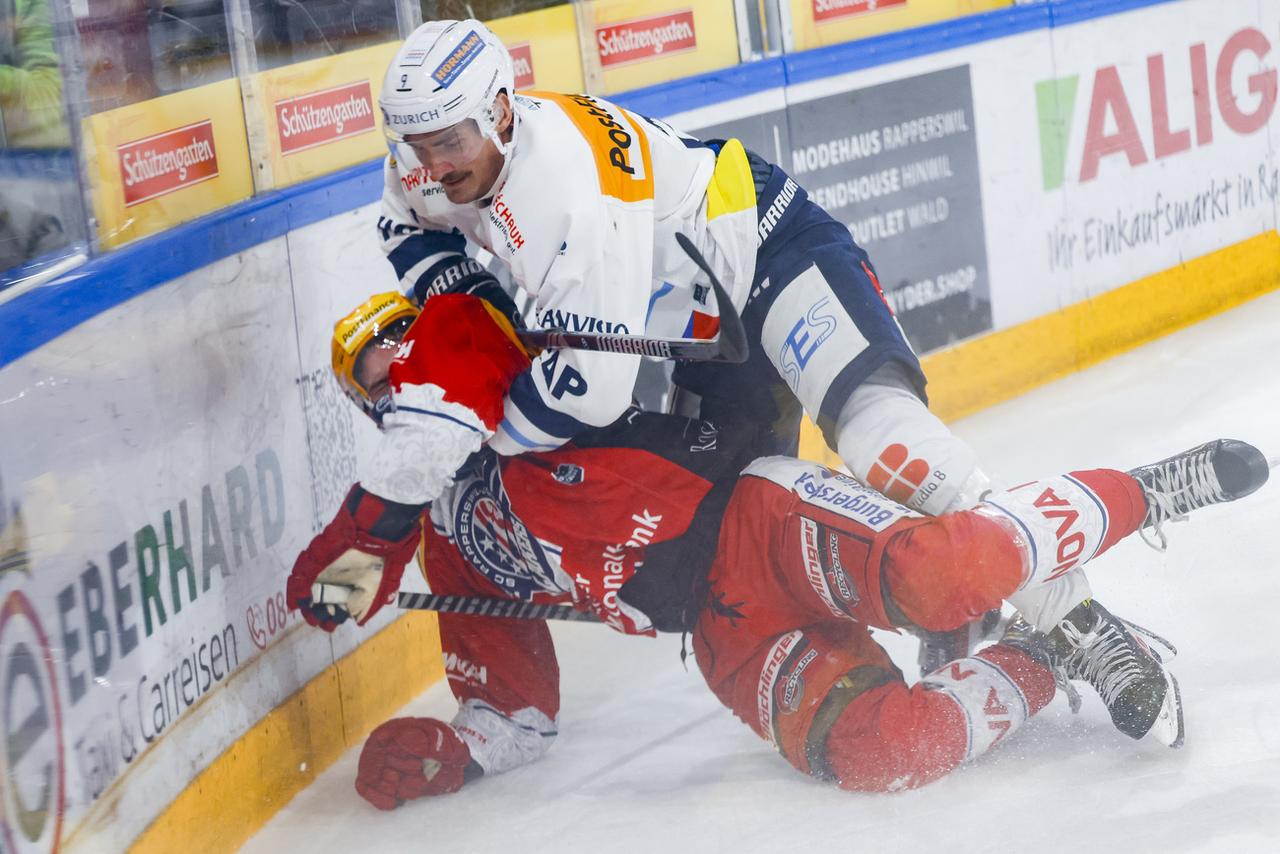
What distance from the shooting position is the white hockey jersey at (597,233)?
241 centimetres

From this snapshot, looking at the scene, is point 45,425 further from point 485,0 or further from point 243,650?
point 485,0

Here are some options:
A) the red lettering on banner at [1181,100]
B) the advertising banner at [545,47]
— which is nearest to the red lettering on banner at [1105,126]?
the red lettering on banner at [1181,100]

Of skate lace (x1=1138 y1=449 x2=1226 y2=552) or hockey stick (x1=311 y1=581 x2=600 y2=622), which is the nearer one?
skate lace (x1=1138 y1=449 x2=1226 y2=552)

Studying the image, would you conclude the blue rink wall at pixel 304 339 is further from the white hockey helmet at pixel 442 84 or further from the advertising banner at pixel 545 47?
the white hockey helmet at pixel 442 84

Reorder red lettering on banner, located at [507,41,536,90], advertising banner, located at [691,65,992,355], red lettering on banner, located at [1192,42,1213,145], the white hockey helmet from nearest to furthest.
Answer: the white hockey helmet < red lettering on banner, located at [507,41,536,90] < advertising banner, located at [691,65,992,355] < red lettering on banner, located at [1192,42,1213,145]

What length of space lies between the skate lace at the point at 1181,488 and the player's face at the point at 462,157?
1165 mm

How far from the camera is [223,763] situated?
2572 millimetres

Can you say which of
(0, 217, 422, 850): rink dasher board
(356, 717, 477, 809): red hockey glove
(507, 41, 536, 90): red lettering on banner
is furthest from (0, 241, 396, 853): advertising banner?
(507, 41, 536, 90): red lettering on banner

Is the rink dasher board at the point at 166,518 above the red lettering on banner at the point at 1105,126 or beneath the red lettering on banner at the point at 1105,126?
beneath

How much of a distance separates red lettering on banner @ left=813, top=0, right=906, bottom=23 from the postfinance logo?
0.64 metres

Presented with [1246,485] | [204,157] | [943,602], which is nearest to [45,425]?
[204,157]

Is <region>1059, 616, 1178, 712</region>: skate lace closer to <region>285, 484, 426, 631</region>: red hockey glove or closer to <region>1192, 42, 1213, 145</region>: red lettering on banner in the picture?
<region>285, 484, 426, 631</region>: red hockey glove

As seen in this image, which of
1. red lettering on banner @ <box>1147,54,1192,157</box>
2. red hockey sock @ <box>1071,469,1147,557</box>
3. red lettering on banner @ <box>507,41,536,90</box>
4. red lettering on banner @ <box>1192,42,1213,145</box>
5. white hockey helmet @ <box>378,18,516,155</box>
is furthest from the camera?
red lettering on banner @ <box>1192,42,1213,145</box>

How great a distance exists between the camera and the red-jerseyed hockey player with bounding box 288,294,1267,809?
2.41m
